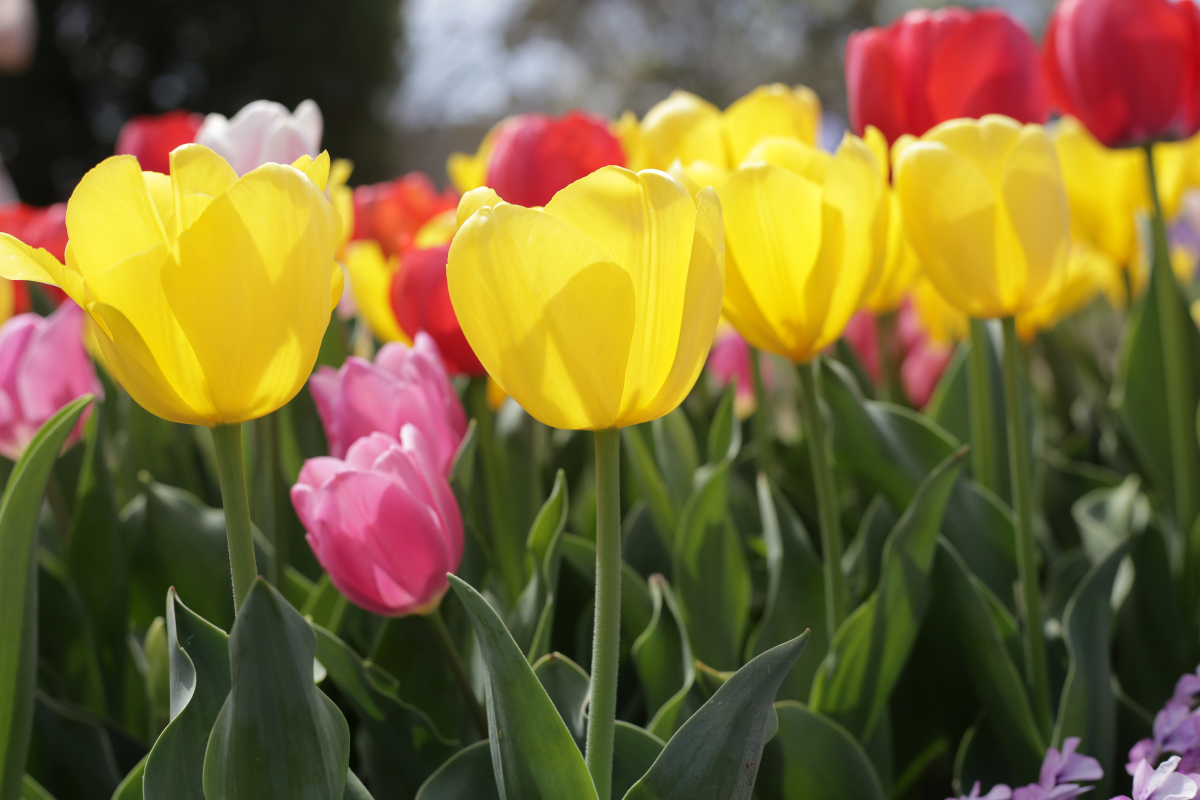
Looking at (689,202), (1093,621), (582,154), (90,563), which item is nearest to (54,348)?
(90,563)

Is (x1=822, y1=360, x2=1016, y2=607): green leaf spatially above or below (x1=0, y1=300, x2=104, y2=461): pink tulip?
below

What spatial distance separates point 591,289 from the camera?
39cm

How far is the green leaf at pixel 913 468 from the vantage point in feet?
2.66

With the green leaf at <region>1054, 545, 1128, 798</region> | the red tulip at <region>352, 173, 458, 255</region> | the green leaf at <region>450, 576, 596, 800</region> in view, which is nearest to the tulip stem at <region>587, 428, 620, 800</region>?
the green leaf at <region>450, 576, 596, 800</region>

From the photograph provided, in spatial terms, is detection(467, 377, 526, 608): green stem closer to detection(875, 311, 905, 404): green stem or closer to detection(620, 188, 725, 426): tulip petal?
detection(620, 188, 725, 426): tulip petal

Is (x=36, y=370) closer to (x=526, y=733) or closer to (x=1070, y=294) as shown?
(x=526, y=733)

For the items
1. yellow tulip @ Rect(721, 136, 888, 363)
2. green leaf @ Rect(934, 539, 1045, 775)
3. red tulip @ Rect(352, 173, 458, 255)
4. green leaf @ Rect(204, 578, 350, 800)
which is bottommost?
green leaf @ Rect(934, 539, 1045, 775)

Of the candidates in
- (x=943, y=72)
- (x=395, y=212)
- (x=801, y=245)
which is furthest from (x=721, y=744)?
(x=395, y=212)

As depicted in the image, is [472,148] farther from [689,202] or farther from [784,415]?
[689,202]

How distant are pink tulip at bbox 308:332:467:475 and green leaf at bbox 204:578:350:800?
22 centimetres

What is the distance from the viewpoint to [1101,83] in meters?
0.86

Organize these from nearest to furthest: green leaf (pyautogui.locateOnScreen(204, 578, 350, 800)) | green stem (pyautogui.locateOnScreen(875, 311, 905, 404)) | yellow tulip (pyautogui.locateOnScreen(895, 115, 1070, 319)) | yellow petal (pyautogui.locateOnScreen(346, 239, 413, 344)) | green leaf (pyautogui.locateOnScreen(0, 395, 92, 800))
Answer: green leaf (pyautogui.locateOnScreen(204, 578, 350, 800))
green leaf (pyautogui.locateOnScreen(0, 395, 92, 800))
yellow tulip (pyautogui.locateOnScreen(895, 115, 1070, 319))
yellow petal (pyautogui.locateOnScreen(346, 239, 413, 344))
green stem (pyautogui.locateOnScreen(875, 311, 905, 404))

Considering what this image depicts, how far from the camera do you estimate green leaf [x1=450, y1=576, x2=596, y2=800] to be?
42 centimetres

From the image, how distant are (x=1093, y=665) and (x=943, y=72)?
470mm
